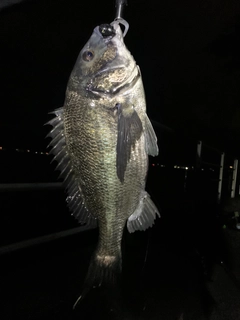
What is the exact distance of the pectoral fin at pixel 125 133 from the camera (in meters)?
1.09

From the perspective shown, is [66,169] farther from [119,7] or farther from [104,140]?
[119,7]

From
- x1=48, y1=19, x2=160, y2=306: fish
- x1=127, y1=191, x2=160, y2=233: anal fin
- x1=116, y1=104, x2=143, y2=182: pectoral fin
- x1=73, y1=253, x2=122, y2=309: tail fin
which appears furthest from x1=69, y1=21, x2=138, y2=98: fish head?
x1=73, y1=253, x2=122, y2=309: tail fin

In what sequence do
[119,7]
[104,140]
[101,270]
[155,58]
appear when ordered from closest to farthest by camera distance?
[119,7] < [104,140] < [101,270] < [155,58]

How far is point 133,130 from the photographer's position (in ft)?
3.76

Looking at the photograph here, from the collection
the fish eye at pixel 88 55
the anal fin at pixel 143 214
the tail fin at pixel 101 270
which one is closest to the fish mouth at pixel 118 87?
the fish eye at pixel 88 55

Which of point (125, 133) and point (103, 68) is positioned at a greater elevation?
point (103, 68)

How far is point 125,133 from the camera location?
3.61ft

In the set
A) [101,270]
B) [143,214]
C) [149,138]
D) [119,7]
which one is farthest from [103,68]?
[101,270]

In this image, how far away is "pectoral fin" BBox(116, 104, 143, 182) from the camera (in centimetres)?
109

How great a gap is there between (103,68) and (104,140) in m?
0.34

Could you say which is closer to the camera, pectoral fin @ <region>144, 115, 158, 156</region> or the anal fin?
pectoral fin @ <region>144, 115, 158, 156</region>

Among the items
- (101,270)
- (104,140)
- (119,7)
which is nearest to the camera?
(119,7)

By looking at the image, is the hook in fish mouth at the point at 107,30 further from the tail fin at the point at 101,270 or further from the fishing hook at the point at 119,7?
the tail fin at the point at 101,270

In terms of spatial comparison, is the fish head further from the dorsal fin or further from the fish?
the dorsal fin
